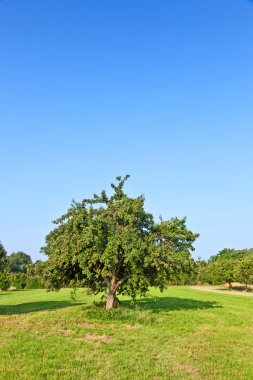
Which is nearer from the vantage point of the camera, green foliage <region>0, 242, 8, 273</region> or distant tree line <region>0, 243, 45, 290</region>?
distant tree line <region>0, 243, 45, 290</region>

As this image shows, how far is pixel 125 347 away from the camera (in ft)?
59.2

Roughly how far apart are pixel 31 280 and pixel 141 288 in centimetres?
7709

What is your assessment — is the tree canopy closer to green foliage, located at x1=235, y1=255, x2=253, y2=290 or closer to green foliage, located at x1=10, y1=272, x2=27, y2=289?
green foliage, located at x1=235, y1=255, x2=253, y2=290

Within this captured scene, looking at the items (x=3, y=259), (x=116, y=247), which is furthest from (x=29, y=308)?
(x=116, y=247)

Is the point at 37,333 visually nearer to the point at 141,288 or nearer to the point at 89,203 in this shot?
the point at 141,288

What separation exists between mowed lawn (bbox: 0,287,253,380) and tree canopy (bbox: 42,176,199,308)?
2887 millimetres

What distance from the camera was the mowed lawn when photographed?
47.0 ft

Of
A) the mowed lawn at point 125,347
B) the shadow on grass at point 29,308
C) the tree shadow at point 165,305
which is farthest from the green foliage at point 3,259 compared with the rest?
the tree shadow at point 165,305

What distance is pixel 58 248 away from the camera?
1131 inches

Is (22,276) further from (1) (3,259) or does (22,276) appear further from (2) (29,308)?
(1) (3,259)

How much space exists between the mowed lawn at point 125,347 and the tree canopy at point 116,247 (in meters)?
2.89

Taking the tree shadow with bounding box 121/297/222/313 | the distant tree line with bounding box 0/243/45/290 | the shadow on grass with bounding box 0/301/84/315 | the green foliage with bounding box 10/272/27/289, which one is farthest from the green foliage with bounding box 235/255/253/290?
the green foliage with bounding box 10/272/27/289

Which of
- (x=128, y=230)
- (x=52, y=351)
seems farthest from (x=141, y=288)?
(x=52, y=351)

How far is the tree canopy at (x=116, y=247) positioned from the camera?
1048 inches
